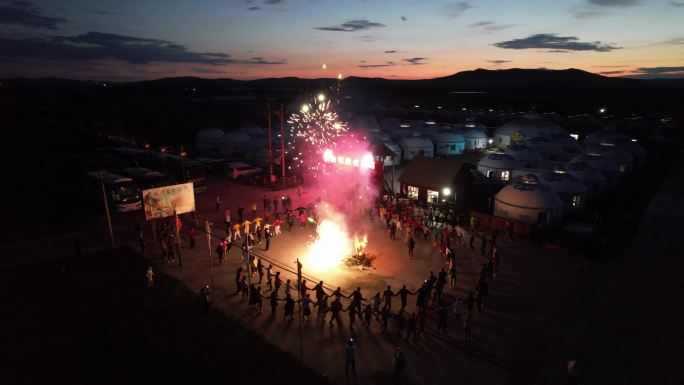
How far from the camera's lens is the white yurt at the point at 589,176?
3453 centimetres

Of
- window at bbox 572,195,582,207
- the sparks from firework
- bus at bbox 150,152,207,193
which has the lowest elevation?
window at bbox 572,195,582,207

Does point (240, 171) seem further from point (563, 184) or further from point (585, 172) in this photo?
point (585, 172)

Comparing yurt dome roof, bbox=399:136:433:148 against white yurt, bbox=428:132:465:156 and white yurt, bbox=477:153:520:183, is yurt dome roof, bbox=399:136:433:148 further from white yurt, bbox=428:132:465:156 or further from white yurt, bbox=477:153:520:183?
white yurt, bbox=477:153:520:183

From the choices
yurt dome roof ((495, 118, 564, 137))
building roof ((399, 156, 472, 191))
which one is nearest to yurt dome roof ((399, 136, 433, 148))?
yurt dome roof ((495, 118, 564, 137))

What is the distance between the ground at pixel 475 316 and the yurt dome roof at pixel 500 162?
58.5 ft

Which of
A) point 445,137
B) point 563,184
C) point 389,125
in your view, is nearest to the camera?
point 563,184

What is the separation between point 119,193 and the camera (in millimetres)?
28312

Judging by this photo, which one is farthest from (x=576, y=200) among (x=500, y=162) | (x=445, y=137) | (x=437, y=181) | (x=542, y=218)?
(x=445, y=137)

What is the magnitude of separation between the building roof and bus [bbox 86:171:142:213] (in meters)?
19.9

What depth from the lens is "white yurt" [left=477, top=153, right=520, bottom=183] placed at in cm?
4019

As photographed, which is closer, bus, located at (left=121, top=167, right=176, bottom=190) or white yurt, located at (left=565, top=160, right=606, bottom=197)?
bus, located at (left=121, top=167, right=176, bottom=190)

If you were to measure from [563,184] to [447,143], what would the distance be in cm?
2598

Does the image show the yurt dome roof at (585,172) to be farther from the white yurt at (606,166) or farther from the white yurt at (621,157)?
the white yurt at (621,157)

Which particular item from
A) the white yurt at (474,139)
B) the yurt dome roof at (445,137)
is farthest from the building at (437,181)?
the white yurt at (474,139)
